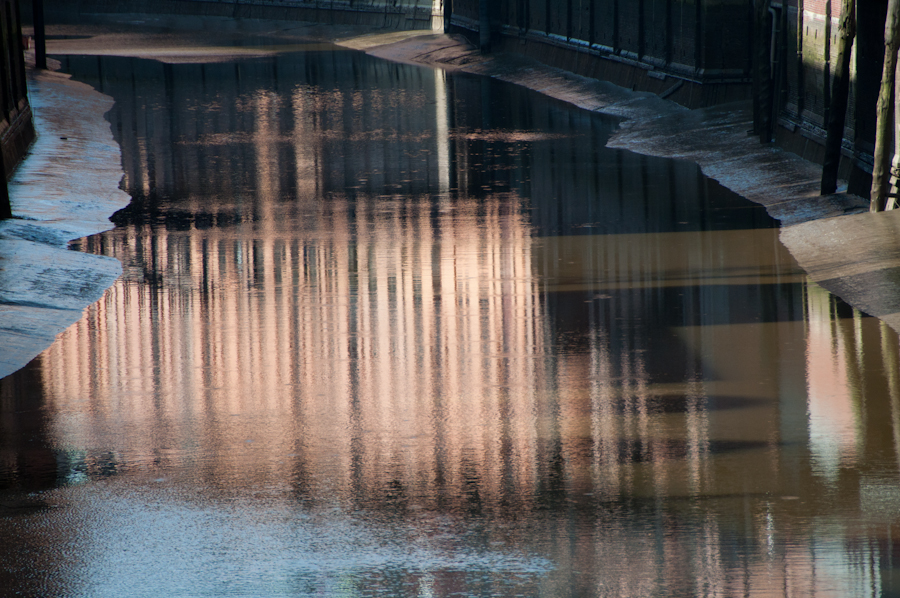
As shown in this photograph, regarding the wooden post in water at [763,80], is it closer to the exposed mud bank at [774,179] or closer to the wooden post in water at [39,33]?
the exposed mud bank at [774,179]

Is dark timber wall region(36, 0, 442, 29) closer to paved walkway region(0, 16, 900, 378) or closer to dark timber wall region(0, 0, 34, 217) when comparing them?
paved walkway region(0, 16, 900, 378)

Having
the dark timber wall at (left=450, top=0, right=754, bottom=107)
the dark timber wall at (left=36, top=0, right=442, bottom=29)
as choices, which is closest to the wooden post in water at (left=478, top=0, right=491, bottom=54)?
the dark timber wall at (left=450, top=0, right=754, bottom=107)

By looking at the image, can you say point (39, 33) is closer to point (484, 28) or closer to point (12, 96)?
point (12, 96)

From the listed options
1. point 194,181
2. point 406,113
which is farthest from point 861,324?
point 406,113

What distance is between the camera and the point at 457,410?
30.6ft

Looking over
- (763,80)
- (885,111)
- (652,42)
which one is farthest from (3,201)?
(652,42)

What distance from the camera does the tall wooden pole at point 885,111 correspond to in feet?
45.9

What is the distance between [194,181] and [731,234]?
10080mm

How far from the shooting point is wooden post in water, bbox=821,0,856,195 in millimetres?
15242

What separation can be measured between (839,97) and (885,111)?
1.46m

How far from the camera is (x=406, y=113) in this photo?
2939cm

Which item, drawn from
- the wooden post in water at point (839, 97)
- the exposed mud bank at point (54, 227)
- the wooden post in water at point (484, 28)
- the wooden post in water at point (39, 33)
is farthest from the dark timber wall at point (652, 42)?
the wooden post in water at point (39, 33)

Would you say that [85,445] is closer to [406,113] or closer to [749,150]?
[749,150]

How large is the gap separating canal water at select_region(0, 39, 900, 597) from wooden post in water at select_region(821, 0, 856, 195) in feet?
4.02
